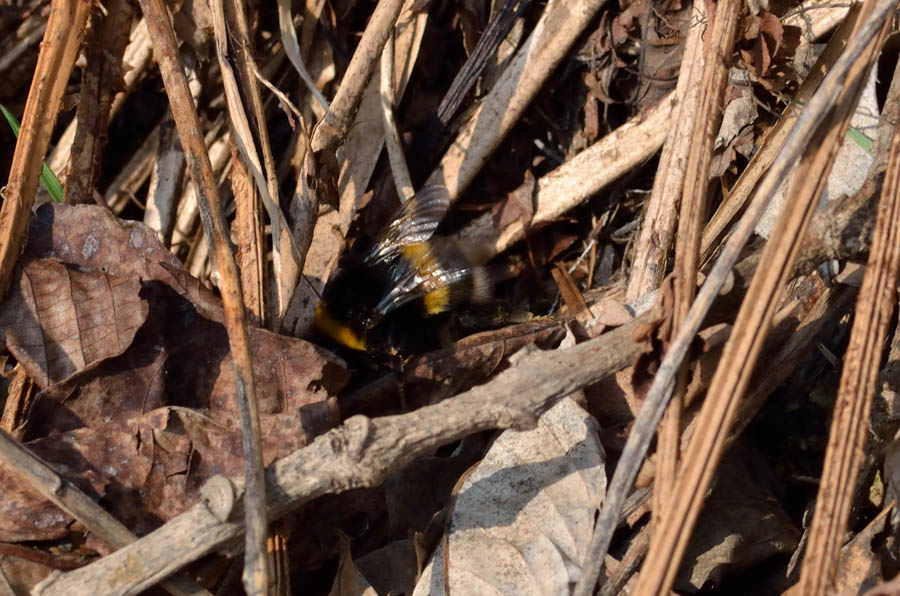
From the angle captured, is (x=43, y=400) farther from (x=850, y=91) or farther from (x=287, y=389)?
(x=850, y=91)

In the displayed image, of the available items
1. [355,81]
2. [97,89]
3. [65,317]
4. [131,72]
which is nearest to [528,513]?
[65,317]

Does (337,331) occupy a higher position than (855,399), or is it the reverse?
(337,331)

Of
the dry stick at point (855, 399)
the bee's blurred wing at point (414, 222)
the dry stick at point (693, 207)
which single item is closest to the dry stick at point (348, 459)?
the dry stick at point (693, 207)

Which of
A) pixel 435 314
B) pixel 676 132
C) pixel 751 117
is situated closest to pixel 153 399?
pixel 435 314

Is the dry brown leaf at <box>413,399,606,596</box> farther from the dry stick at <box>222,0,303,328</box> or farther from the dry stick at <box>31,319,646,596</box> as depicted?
the dry stick at <box>222,0,303,328</box>

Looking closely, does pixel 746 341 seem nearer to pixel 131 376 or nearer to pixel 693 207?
pixel 693 207

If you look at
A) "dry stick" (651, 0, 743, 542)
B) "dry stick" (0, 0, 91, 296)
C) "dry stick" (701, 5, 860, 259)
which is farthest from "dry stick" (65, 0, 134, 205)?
"dry stick" (701, 5, 860, 259)

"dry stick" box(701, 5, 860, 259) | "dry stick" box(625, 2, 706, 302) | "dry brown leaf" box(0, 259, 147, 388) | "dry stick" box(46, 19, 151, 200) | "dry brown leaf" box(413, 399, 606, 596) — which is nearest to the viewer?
"dry brown leaf" box(413, 399, 606, 596)
